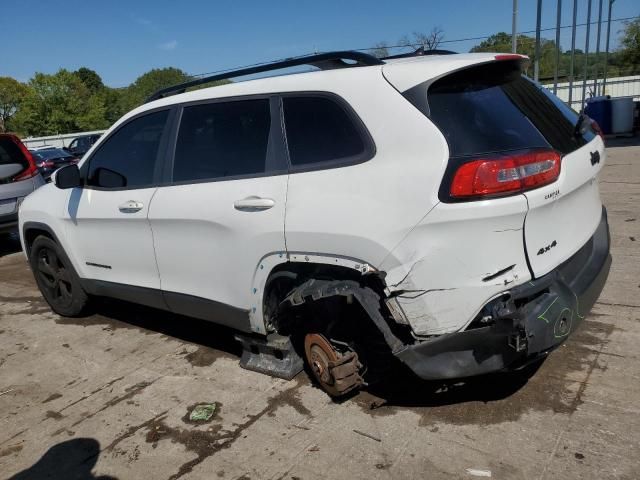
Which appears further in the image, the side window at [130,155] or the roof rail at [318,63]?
the side window at [130,155]

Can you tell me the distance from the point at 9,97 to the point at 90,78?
88.0 feet

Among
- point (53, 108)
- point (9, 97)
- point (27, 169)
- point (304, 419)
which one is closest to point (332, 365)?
point (304, 419)

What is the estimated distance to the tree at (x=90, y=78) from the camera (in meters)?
113

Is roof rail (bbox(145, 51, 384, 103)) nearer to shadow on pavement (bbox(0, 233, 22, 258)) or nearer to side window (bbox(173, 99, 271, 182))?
side window (bbox(173, 99, 271, 182))

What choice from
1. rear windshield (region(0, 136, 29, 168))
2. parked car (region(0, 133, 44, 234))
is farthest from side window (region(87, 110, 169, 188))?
rear windshield (region(0, 136, 29, 168))

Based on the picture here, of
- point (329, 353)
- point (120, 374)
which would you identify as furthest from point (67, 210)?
point (329, 353)

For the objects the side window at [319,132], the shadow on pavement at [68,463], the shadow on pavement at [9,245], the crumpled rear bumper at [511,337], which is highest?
the side window at [319,132]

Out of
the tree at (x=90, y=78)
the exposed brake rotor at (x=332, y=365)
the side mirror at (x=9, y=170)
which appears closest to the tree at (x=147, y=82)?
the tree at (x=90, y=78)

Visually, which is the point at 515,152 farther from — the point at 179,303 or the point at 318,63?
the point at 179,303

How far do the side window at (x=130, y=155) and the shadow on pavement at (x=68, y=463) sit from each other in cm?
178

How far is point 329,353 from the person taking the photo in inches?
126

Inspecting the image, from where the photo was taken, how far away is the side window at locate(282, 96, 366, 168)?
295 centimetres

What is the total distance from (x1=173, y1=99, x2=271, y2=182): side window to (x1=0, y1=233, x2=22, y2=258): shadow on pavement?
6627mm

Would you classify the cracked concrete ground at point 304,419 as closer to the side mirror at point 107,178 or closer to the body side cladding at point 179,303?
the body side cladding at point 179,303
